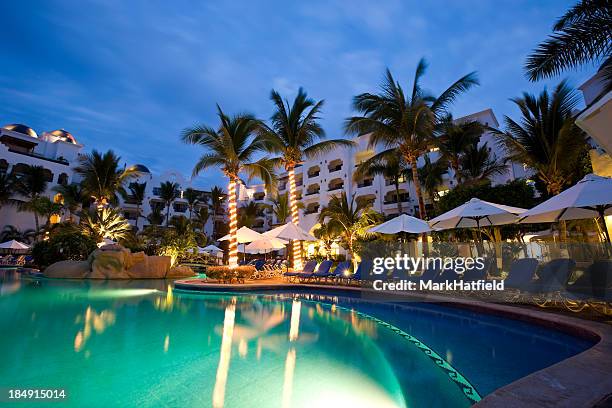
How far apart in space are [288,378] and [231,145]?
1174cm

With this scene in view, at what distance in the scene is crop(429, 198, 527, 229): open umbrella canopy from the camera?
8.77m

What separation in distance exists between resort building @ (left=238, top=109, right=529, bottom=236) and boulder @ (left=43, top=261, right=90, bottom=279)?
20555 millimetres

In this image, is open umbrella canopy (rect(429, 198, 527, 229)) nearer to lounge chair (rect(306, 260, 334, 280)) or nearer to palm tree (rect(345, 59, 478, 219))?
palm tree (rect(345, 59, 478, 219))

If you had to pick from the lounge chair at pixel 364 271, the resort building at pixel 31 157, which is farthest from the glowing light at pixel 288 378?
the resort building at pixel 31 157

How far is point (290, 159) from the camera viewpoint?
16234 mm

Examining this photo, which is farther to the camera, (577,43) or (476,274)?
(476,274)

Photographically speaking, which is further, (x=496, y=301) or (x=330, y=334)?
(x=496, y=301)

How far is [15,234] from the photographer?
35.1m

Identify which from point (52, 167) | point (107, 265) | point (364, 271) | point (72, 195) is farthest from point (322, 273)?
point (52, 167)

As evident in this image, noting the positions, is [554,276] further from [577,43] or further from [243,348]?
[243,348]

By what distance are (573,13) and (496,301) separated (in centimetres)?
688

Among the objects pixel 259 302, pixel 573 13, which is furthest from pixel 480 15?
pixel 259 302

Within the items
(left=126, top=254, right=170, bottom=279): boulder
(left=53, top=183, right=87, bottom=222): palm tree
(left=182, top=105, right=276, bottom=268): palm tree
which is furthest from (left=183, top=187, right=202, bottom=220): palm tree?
(left=182, top=105, right=276, bottom=268): palm tree

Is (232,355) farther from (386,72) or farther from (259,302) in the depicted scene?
(386,72)
